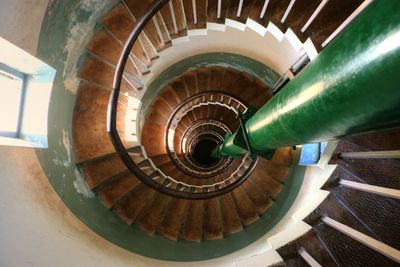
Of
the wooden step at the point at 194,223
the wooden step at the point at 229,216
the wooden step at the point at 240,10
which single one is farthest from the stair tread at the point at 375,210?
the wooden step at the point at 194,223

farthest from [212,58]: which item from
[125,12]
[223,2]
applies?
[125,12]

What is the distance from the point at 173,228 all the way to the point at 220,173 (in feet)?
13.8

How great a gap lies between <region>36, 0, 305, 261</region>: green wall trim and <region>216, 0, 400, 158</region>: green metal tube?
274 cm

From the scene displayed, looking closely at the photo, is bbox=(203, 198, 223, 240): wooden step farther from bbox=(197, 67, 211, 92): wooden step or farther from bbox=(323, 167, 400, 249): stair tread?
bbox=(197, 67, 211, 92): wooden step

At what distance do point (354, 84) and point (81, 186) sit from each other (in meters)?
3.73

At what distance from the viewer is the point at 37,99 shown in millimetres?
2764

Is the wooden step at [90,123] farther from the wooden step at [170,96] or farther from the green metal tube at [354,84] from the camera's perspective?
the green metal tube at [354,84]

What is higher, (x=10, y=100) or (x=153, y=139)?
(x=10, y=100)

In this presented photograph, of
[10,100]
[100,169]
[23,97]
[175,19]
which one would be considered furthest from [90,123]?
[175,19]

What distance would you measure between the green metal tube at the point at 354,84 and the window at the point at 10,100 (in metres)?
2.48

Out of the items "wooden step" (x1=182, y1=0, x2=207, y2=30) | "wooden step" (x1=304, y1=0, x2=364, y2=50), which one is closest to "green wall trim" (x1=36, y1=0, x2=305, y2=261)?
"wooden step" (x1=182, y1=0, x2=207, y2=30)

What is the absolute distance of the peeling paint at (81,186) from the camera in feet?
12.1

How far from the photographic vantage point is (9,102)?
2.54 m

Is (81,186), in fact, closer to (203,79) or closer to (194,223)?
(194,223)
